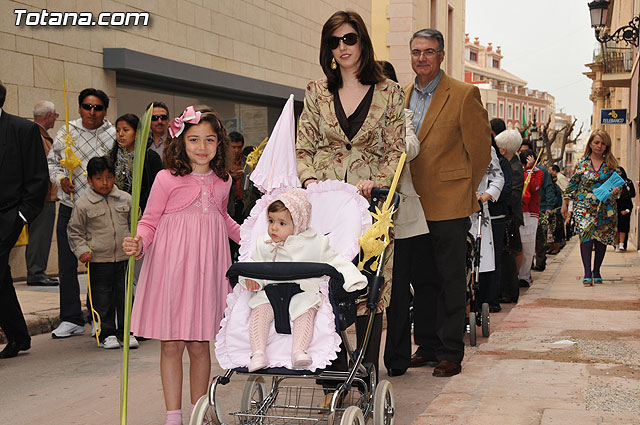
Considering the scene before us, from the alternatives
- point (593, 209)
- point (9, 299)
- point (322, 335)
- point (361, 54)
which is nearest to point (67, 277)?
point (9, 299)

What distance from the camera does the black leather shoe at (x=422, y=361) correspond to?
21.8ft

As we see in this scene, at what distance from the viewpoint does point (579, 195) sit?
41.3 ft

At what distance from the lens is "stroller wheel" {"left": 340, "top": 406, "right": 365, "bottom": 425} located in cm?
387

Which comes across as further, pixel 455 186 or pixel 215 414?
pixel 455 186

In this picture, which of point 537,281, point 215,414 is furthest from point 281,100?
point 215,414

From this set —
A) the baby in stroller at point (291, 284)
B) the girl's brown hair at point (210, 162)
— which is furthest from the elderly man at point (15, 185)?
the baby in stroller at point (291, 284)

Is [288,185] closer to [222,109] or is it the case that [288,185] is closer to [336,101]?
[336,101]

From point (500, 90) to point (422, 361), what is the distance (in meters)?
107

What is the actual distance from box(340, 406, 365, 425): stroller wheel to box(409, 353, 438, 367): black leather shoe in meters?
2.62

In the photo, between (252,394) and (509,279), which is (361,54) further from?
(509,279)

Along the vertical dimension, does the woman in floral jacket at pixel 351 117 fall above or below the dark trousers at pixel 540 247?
above

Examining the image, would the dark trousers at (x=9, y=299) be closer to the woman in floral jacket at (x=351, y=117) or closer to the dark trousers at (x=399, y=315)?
the woman in floral jacket at (x=351, y=117)

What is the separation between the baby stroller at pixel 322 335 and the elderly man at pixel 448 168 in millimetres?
1301

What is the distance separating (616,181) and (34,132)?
323 inches
